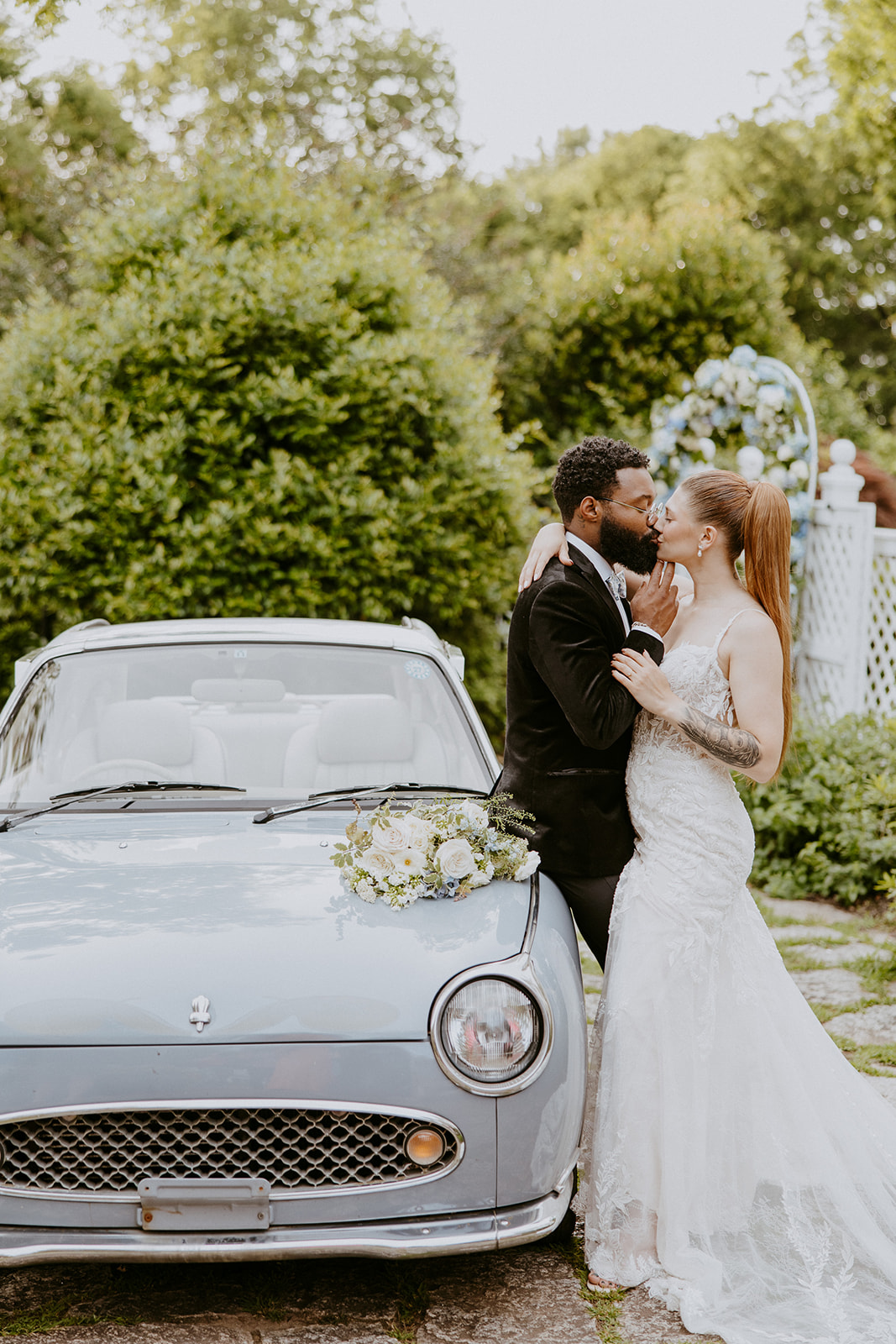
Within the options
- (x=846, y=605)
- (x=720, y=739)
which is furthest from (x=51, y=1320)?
(x=846, y=605)

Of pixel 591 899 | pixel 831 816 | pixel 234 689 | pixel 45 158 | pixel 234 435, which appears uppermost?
pixel 45 158

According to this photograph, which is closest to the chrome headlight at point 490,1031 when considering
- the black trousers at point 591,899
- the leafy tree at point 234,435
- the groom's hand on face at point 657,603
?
the black trousers at point 591,899

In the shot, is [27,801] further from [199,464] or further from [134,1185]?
[199,464]

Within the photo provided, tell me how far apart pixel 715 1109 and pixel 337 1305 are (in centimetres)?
101

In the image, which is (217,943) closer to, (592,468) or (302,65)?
(592,468)

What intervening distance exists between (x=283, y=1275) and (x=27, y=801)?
1510mm

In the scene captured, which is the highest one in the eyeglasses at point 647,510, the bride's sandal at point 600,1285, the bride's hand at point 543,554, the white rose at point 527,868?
the eyeglasses at point 647,510

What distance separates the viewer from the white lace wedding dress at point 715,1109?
2.76m

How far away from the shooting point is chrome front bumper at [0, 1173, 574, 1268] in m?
2.36

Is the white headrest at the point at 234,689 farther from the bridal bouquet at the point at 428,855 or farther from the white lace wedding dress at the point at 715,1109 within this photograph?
the white lace wedding dress at the point at 715,1109

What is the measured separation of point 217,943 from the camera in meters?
2.59

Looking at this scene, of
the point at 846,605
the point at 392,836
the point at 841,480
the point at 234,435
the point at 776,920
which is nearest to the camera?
the point at 392,836

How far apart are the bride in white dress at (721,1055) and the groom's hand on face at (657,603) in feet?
0.24

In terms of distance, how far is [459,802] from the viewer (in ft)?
10.1
